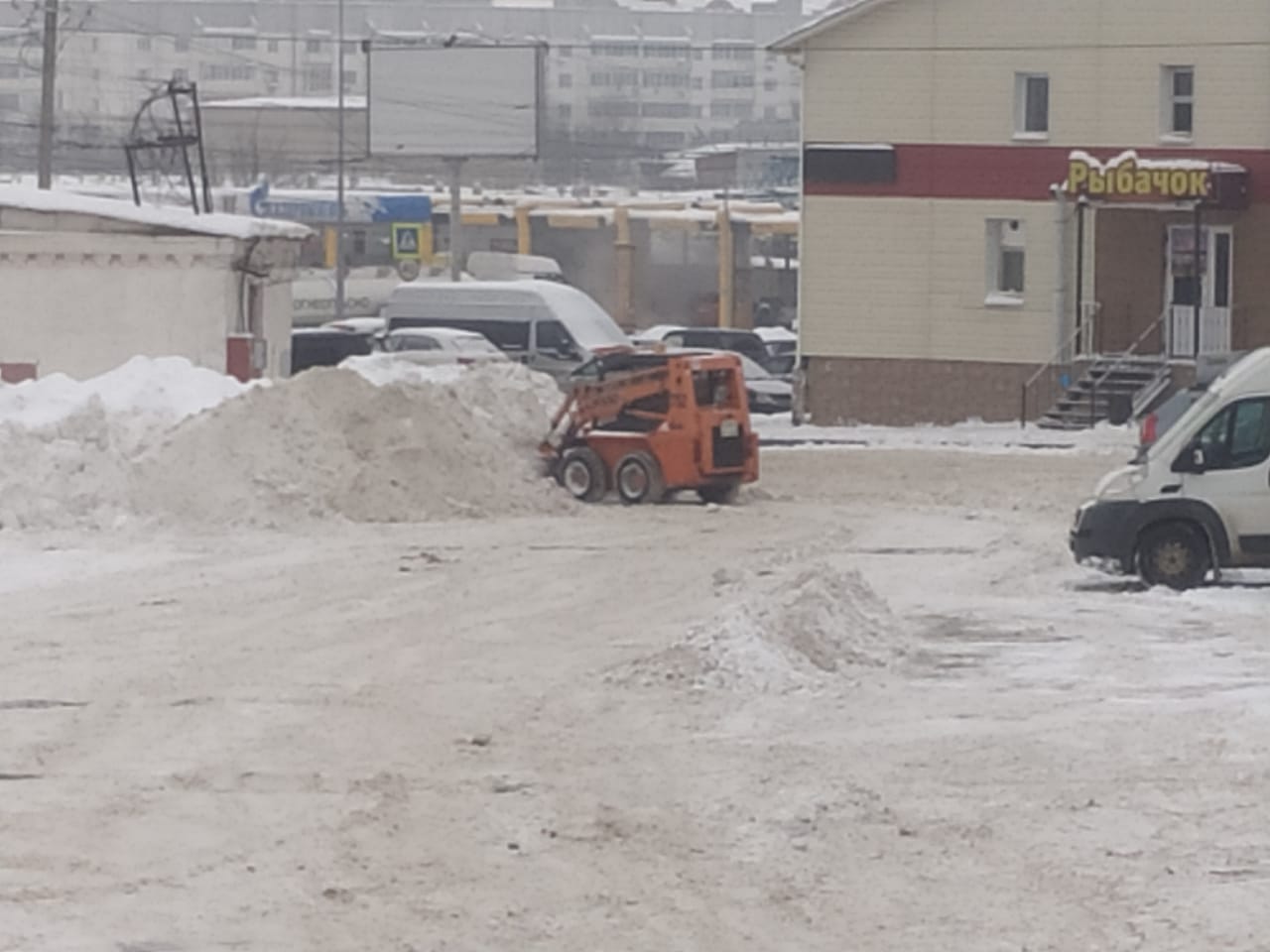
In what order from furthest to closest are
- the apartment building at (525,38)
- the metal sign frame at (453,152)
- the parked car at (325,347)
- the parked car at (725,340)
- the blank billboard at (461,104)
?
the apartment building at (525,38) < the blank billboard at (461,104) < the metal sign frame at (453,152) < the parked car at (725,340) < the parked car at (325,347)

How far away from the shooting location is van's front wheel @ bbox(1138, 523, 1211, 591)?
22719 mm

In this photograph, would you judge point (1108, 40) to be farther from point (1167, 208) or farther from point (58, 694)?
point (58, 694)

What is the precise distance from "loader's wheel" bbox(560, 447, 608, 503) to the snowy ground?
197 inches

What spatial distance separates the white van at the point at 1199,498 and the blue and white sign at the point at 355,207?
5962cm

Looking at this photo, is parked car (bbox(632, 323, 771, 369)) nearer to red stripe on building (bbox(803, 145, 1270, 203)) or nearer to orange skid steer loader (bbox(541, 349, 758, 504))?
red stripe on building (bbox(803, 145, 1270, 203))

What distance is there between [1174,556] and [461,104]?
56.8 m

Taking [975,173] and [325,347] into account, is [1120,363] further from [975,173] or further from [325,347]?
[325,347]

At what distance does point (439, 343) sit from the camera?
158 ft

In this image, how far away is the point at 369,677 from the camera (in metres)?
18.1

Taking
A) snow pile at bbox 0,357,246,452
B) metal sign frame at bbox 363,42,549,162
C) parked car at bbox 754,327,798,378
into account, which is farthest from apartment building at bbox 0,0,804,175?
snow pile at bbox 0,357,246,452

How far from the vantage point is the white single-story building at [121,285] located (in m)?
36.3

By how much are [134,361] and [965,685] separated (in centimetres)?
1504

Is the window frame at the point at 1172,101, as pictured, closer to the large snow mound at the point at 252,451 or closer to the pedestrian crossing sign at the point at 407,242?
the large snow mound at the point at 252,451

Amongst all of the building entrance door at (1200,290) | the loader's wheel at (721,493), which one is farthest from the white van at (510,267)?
the loader's wheel at (721,493)
